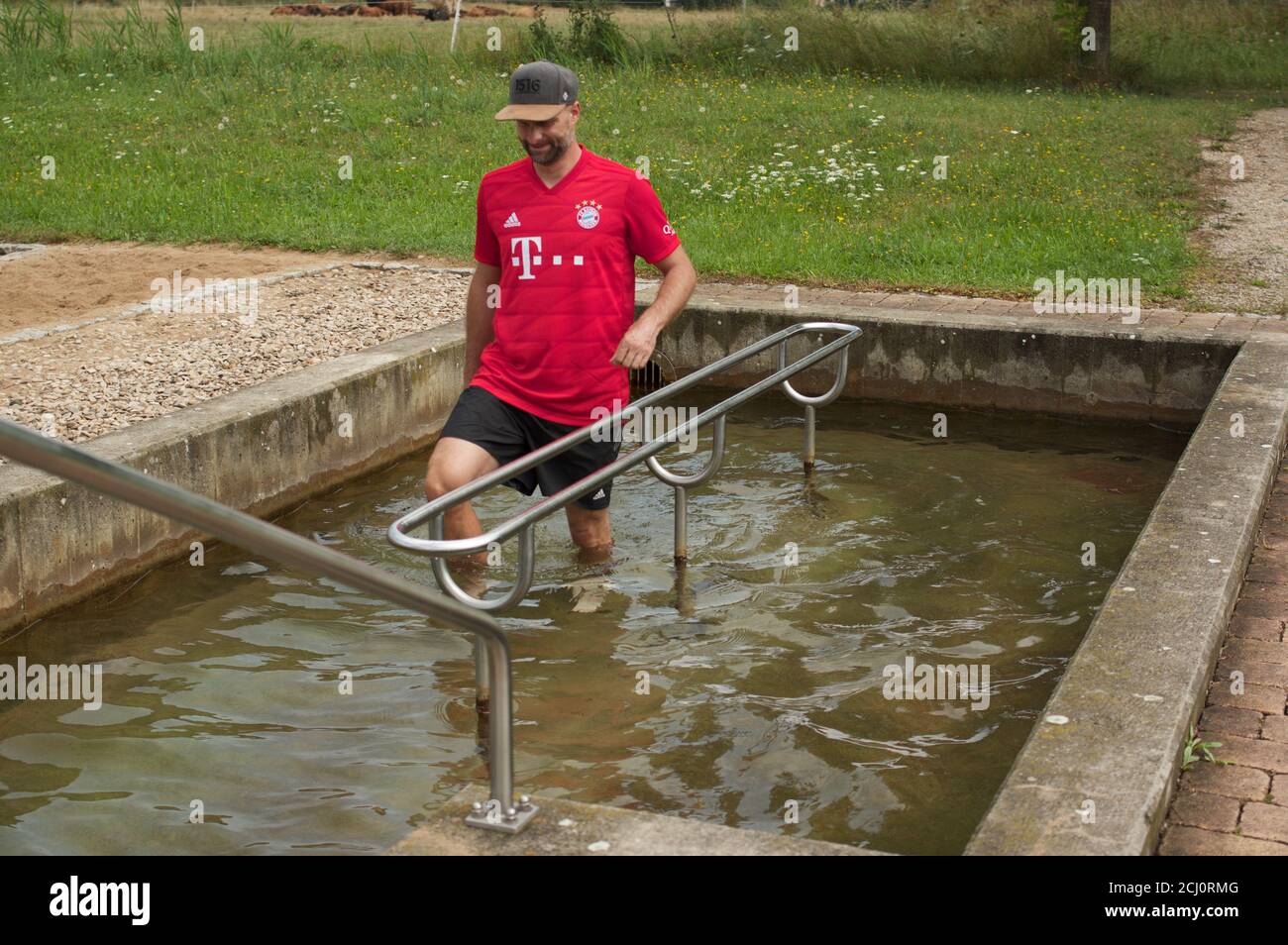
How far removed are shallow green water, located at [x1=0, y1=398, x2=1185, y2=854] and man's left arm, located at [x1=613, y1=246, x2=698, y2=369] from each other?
1138 millimetres

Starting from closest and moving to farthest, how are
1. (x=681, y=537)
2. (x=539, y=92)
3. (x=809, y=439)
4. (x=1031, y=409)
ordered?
(x=539, y=92), (x=681, y=537), (x=809, y=439), (x=1031, y=409)

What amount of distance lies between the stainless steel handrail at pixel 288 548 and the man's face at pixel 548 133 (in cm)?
251

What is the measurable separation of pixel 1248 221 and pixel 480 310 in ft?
28.6

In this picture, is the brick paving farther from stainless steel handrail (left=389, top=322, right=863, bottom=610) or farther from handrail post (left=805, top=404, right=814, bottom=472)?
handrail post (left=805, top=404, right=814, bottom=472)

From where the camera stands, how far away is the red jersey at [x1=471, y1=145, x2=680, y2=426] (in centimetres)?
535

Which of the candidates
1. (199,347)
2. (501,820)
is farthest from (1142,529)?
(199,347)

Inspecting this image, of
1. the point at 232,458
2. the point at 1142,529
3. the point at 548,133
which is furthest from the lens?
the point at 232,458

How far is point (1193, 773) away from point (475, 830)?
187 centimetres

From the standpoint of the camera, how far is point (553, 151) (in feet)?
17.3

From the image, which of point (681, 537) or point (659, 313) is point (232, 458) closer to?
point (681, 537)

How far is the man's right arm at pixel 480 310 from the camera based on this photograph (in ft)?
18.4

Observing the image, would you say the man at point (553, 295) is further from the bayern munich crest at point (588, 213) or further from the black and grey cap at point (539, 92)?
the black and grey cap at point (539, 92)
